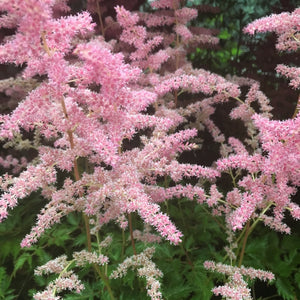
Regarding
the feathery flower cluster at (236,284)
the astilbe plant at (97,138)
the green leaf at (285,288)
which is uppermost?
the astilbe plant at (97,138)

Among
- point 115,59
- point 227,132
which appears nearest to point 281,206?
point 115,59

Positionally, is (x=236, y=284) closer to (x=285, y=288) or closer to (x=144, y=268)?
(x=144, y=268)

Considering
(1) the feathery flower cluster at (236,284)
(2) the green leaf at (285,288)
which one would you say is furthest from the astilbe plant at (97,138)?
(2) the green leaf at (285,288)

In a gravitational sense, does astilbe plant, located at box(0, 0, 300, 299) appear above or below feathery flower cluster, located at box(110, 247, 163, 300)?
above

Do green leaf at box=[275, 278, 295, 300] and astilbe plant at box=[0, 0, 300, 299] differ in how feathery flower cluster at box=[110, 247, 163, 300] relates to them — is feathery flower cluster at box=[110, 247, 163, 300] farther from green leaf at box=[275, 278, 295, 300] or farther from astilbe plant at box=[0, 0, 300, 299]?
green leaf at box=[275, 278, 295, 300]

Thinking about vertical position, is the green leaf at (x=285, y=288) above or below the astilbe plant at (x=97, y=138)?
below

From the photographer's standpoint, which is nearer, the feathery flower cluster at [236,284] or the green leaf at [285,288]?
the feathery flower cluster at [236,284]

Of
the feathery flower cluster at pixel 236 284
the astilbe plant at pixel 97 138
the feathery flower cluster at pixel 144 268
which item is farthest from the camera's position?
the feathery flower cluster at pixel 144 268

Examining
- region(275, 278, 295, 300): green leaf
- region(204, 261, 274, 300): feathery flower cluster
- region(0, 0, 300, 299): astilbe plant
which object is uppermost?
region(0, 0, 300, 299): astilbe plant

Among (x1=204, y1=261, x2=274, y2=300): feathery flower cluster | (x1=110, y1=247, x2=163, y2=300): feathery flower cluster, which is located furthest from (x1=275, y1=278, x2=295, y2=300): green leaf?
(x1=110, y1=247, x2=163, y2=300): feathery flower cluster

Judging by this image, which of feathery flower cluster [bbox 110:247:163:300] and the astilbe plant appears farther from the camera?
feathery flower cluster [bbox 110:247:163:300]

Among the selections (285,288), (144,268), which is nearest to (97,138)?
(144,268)

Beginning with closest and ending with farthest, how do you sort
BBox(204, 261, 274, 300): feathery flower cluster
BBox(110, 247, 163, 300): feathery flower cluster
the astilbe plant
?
the astilbe plant → BBox(204, 261, 274, 300): feathery flower cluster → BBox(110, 247, 163, 300): feathery flower cluster

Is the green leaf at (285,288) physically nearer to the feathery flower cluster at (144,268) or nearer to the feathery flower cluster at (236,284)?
the feathery flower cluster at (236,284)
